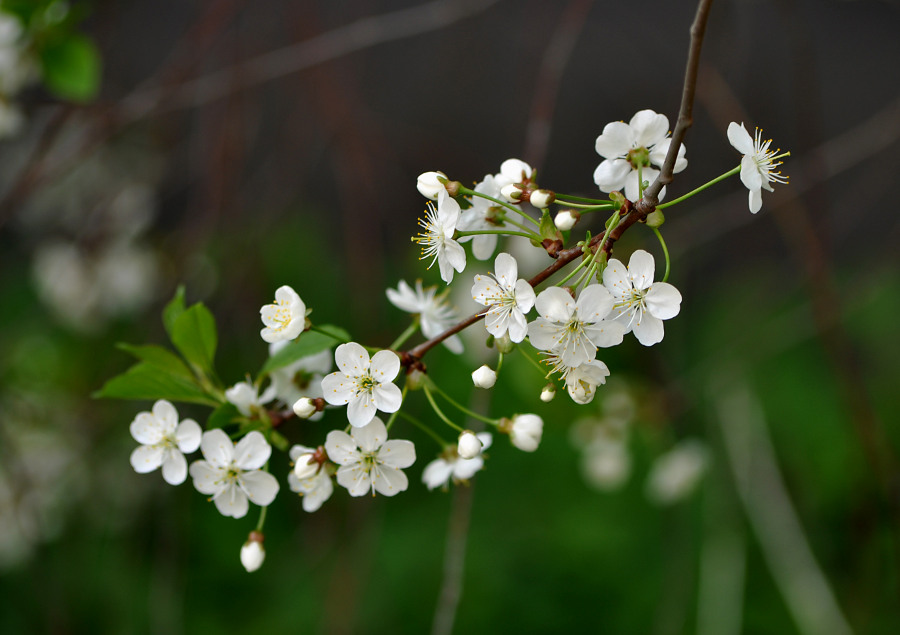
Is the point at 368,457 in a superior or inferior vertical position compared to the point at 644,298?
inferior

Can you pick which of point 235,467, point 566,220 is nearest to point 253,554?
point 235,467

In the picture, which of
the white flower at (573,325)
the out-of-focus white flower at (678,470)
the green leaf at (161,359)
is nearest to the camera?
the white flower at (573,325)

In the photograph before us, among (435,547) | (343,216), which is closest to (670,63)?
(343,216)

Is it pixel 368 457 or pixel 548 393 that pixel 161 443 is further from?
pixel 548 393

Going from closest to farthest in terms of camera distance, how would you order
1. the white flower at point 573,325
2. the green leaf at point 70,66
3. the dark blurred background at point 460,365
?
the white flower at point 573,325
the green leaf at point 70,66
the dark blurred background at point 460,365

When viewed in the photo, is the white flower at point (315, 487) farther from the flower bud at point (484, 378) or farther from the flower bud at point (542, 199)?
the flower bud at point (542, 199)

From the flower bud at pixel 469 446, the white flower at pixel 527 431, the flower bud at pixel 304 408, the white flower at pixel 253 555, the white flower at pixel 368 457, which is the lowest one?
the white flower at pixel 253 555

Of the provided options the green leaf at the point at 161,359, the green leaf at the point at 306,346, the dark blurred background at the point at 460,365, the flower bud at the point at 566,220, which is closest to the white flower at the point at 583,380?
the flower bud at the point at 566,220

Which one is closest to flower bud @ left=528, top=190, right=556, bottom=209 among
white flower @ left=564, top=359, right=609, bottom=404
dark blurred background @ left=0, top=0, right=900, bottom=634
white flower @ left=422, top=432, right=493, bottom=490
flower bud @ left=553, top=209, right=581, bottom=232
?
flower bud @ left=553, top=209, right=581, bottom=232
